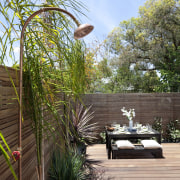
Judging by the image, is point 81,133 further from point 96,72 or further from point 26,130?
point 96,72

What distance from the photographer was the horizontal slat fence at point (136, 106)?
20.5ft

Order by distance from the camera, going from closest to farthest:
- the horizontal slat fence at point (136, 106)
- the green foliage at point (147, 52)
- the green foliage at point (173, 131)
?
the green foliage at point (173, 131), the horizontal slat fence at point (136, 106), the green foliage at point (147, 52)

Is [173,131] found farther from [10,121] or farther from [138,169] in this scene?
[10,121]

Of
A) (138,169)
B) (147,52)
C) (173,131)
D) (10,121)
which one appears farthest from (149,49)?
(10,121)

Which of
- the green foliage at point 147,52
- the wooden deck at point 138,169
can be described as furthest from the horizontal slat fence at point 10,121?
the green foliage at point 147,52

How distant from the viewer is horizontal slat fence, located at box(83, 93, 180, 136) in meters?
6.25

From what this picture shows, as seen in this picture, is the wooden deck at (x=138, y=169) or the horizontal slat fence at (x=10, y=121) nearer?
the horizontal slat fence at (x=10, y=121)

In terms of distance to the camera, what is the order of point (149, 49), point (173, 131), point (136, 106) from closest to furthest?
1. point (173, 131)
2. point (136, 106)
3. point (149, 49)

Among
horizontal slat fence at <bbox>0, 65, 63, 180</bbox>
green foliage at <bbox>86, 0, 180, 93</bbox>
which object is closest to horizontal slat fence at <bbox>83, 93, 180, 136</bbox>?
→ green foliage at <bbox>86, 0, 180, 93</bbox>

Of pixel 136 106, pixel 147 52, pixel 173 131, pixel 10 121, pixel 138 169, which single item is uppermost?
pixel 147 52

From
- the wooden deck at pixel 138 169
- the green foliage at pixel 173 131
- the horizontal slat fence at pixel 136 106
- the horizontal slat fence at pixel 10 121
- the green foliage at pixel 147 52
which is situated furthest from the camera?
the green foliage at pixel 147 52

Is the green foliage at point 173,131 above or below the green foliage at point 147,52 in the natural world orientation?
below

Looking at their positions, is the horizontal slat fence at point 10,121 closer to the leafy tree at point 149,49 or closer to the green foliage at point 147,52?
the green foliage at point 147,52

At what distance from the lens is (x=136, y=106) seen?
6.30m
